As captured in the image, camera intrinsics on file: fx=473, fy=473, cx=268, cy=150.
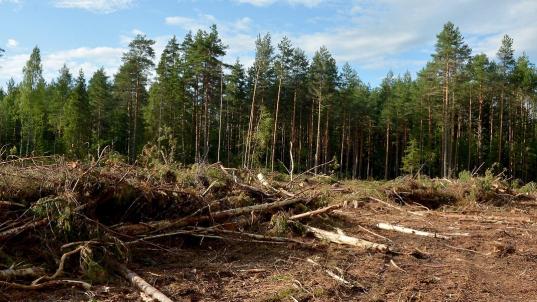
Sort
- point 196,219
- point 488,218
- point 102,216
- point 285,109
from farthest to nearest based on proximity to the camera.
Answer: point 285,109 < point 488,218 < point 196,219 < point 102,216

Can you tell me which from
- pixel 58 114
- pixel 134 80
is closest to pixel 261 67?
pixel 134 80

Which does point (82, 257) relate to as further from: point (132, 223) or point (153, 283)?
point (132, 223)

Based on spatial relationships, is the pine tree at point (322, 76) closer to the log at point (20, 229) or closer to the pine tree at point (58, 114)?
the pine tree at point (58, 114)

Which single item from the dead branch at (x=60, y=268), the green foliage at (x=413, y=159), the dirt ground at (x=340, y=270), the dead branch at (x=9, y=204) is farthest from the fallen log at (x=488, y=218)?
the green foliage at (x=413, y=159)

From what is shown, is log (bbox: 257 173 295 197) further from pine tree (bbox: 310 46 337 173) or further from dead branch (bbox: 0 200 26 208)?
pine tree (bbox: 310 46 337 173)

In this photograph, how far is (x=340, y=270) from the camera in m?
5.91

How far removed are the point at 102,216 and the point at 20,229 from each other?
1386mm

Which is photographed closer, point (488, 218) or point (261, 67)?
point (488, 218)

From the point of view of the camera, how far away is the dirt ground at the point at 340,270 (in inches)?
198

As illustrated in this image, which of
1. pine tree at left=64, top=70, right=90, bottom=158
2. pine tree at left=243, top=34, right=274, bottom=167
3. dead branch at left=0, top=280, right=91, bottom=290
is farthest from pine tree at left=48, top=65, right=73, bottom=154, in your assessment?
dead branch at left=0, top=280, right=91, bottom=290

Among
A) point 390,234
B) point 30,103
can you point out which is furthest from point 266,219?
point 30,103

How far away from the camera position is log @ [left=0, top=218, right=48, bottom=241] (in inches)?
215

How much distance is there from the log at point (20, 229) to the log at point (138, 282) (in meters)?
0.97

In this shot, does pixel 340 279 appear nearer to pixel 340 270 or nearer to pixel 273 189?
pixel 340 270
